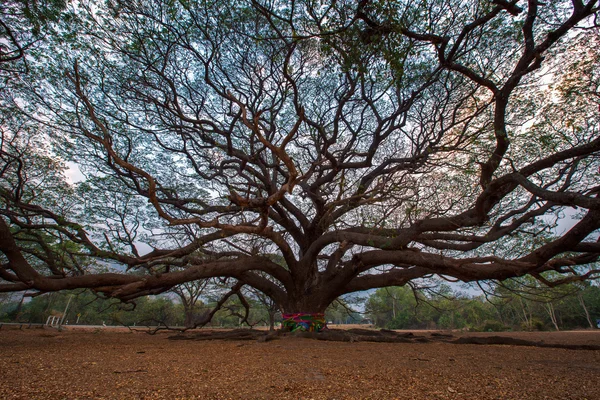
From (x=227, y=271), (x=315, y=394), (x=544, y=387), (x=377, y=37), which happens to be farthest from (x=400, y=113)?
(x=315, y=394)

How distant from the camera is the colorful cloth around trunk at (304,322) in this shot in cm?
644

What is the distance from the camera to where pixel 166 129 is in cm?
771

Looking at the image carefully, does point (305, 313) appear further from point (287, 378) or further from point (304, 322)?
point (287, 378)

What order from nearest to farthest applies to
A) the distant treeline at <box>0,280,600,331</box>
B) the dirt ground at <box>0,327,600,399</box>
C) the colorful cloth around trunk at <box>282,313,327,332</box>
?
the dirt ground at <box>0,327,600,399</box>
the colorful cloth around trunk at <box>282,313,327,332</box>
the distant treeline at <box>0,280,600,331</box>

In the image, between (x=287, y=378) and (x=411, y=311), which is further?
(x=411, y=311)

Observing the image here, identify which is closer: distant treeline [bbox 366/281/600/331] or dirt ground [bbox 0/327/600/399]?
dirt ground [bbox 0/327/600/399]

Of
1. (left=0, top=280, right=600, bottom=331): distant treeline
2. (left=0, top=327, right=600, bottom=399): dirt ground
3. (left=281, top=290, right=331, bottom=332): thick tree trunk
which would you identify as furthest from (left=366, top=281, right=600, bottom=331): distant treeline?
(left=0, top=327, right=600, bottom=399): dirt ground

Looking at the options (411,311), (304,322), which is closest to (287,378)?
(304,322)

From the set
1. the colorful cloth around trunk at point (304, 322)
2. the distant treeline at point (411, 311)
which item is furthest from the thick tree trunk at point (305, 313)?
the distant treeline at point (411, 311)

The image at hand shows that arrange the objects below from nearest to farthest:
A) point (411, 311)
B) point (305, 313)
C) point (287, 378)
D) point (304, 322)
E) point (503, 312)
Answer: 1. point (287, 378)
2. point (304, 322)
3. point (305, 313)
4. point (503, 312)
5. point (411, 311)

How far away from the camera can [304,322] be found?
645cm

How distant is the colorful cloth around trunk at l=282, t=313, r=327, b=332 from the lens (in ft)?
21.1

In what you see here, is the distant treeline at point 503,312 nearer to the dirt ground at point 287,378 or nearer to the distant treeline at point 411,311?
the distant treeline at point 411,311

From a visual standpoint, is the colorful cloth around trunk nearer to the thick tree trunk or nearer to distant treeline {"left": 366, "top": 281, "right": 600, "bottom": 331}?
the thick tree trunk
